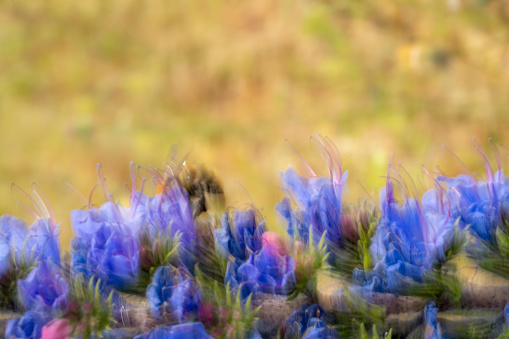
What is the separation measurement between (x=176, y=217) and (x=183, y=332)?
9cm

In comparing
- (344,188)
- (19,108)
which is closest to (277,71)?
(19,108)

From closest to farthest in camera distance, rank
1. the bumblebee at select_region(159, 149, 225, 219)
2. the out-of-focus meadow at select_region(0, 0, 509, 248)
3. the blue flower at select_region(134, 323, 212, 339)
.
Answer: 1. the blue flower at select_region(134, 323, 212, 339)
2. the bumblebee at select_region(159, 149, 225, 219)
3. the out-of-focus meadow at select_region(0, 0, 509, 248)

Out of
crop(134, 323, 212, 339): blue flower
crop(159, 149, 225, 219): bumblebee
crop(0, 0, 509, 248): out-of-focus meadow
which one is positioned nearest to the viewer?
crop(134, 323, 212, 339): blue flower

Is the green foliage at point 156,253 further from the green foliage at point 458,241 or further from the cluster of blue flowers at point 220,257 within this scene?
the green foliage at point 458,241

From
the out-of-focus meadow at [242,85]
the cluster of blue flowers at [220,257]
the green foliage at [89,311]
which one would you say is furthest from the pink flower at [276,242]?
the out-of-focus meadow at [242,85]

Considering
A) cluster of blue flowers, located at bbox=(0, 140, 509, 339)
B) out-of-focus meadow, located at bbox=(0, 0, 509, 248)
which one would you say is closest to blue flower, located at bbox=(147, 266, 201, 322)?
cluster of blue flowers, located at bbox=(0, 140, 509, 339)

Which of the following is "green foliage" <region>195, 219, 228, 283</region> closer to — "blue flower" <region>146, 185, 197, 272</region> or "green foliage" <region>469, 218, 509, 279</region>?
"blue flower" <region>146, 185, 197, 272</region>

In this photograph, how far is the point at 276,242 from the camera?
0.39 metres

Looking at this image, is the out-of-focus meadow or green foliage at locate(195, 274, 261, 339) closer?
green foliage at locate(195, 274, 261, 339)

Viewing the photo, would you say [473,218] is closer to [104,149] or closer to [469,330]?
[469,330]

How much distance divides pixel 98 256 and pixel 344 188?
185mm

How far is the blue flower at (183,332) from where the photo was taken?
0.35 m

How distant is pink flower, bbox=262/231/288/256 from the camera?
0.39 metres

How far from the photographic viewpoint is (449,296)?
38 centimetres
